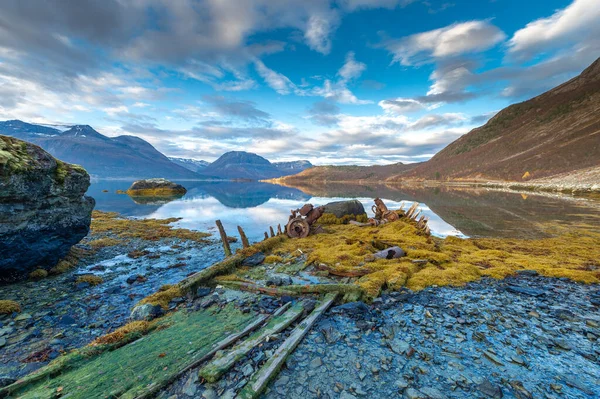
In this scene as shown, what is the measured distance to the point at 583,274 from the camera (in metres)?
10.0

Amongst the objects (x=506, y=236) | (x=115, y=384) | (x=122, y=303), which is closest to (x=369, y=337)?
(x=115, y=384)

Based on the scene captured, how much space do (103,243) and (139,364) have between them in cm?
1706

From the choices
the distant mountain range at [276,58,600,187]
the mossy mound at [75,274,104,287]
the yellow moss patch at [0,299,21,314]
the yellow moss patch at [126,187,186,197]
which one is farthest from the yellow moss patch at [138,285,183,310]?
the distant mountain range at [276,58,600,187]

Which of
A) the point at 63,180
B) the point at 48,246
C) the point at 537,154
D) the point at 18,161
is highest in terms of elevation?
the point at 537,154

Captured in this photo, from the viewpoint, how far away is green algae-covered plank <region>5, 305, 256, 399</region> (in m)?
4.81

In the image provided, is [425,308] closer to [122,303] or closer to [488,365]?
[488,365]

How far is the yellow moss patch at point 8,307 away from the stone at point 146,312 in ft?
14.5

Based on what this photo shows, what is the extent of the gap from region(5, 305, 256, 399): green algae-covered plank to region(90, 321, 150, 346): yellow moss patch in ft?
1.06

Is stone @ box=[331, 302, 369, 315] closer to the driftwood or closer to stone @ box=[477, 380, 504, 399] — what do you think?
the driftwood

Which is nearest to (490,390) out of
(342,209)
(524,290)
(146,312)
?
(524,290)

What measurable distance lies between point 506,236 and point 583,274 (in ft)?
36.0

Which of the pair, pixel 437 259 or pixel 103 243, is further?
pixel 103 243

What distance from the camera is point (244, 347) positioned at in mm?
5781

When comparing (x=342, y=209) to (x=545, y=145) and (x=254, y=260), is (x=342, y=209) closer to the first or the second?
(x=254, y=260)
